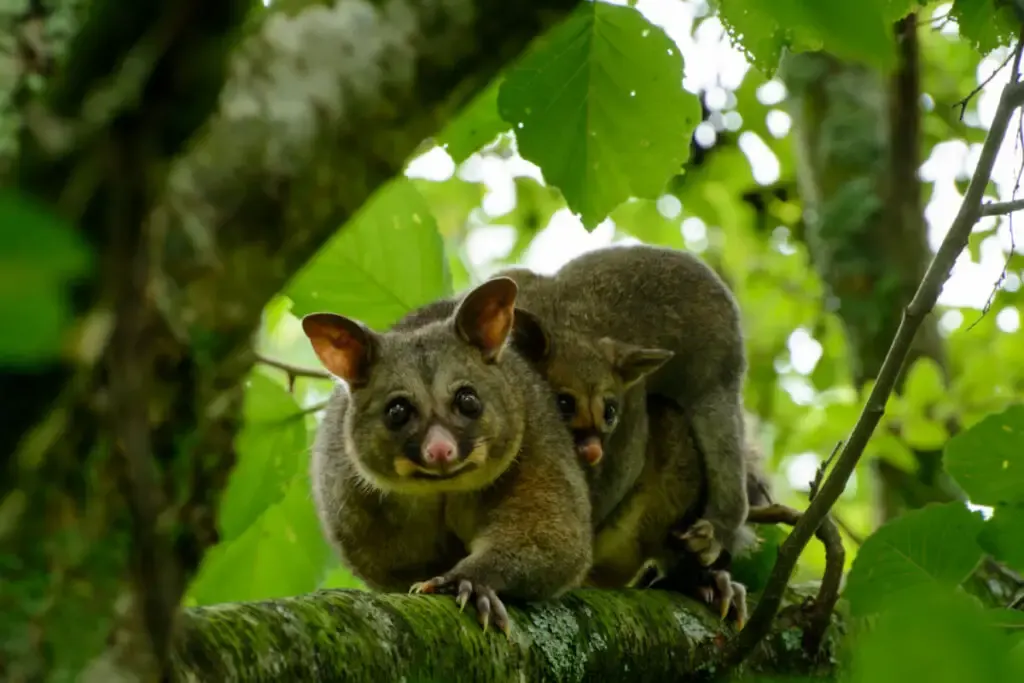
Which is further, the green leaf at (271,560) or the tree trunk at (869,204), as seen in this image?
the tree trunk at (869,204)

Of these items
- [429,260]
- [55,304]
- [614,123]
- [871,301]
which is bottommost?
[55,304]

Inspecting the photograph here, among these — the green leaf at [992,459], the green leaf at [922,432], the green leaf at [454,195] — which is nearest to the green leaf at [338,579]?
the green leaf at [992,459]

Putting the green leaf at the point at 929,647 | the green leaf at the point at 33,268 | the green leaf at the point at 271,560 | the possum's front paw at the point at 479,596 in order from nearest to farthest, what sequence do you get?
the green leaf at the point at 33,268 → the green leaf at the point at 929,647 → the possum's front paw at the point at 479,596 → the green leaf at the point at 271,560

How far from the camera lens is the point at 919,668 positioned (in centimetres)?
84

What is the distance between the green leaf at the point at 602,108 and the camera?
2.66 m

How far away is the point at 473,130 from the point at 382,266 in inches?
28.8

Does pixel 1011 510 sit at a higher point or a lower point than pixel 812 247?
lower

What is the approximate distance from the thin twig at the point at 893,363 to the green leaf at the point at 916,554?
0.51 ft

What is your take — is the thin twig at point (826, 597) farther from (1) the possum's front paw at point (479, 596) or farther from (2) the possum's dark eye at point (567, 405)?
(1) the possum's front paw at point (479, 596)

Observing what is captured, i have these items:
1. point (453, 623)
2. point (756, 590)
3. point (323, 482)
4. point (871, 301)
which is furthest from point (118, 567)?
point (871, 301)

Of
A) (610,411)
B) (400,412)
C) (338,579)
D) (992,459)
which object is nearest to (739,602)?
(610,411)

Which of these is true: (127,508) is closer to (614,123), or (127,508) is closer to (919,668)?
(919,668)

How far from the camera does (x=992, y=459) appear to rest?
2.53 metres

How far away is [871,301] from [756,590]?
2.54m
